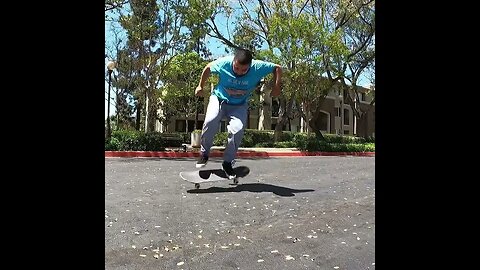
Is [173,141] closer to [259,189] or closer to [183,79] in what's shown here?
[259,189]

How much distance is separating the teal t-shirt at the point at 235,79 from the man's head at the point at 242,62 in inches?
1.2

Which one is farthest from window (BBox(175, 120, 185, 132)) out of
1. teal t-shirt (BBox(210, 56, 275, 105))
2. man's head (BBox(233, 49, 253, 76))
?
man's head (BBox(233, 49, 253, 76))

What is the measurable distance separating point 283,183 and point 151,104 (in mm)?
3176

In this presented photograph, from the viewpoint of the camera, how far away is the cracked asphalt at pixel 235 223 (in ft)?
3.92

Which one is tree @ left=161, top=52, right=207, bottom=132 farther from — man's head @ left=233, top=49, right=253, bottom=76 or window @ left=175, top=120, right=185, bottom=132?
man's head @ left=233, top=49, right=253, bottom=76

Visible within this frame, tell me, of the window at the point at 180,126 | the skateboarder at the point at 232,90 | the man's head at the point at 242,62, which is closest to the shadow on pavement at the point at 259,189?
the skateboarder at the point at 232,90

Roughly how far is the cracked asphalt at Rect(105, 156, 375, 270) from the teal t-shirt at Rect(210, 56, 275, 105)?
0.53 metres

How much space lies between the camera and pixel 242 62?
160 cm

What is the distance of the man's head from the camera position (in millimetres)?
1597
